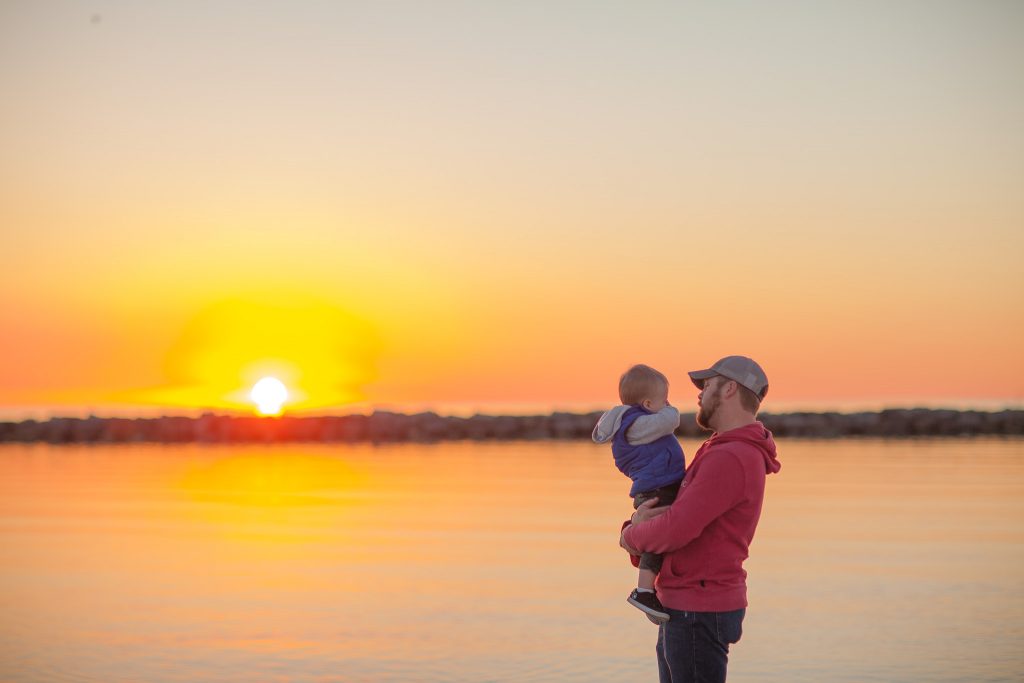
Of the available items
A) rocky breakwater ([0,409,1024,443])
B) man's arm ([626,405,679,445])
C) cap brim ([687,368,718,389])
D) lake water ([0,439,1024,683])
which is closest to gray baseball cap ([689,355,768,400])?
cap brim ([687,368,718,389])

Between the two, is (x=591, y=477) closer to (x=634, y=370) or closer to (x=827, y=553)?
(x=827, y=553)

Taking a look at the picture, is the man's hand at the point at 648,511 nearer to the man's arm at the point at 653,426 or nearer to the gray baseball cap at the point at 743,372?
the man's arm at the point at 653,426

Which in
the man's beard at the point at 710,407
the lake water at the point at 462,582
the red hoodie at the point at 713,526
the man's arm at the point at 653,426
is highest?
the man's beard at the point at 710,407

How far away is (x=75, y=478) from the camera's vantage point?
64.8ft

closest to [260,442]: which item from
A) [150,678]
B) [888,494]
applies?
[888,494]

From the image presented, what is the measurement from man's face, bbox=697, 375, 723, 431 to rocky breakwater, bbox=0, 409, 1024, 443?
92.7 ft

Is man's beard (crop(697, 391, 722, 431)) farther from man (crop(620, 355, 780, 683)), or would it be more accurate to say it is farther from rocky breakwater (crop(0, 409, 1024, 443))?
rocky breakwater (crop(0, 409, 1024, 443))

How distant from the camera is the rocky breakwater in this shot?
34.8m

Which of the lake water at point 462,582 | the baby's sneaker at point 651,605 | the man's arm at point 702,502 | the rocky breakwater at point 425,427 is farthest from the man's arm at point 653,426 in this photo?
the rocky breakwater at point 425,427

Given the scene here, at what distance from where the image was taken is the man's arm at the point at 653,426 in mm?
4184

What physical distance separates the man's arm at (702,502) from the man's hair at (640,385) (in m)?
0.42

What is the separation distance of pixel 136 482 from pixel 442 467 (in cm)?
513

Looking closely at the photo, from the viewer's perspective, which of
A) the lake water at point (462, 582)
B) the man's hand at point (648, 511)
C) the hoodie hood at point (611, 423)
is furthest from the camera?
the lake water at point (462, 582)

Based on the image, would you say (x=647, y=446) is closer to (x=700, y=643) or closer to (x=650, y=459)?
(x=650, y=459)
